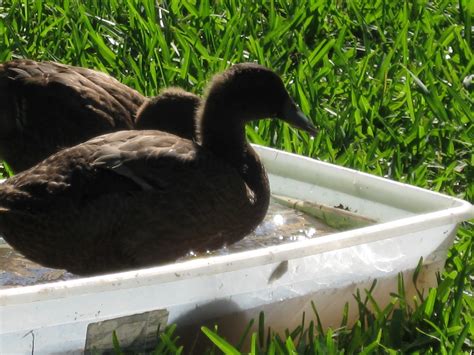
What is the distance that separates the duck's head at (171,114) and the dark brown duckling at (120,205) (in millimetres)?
623

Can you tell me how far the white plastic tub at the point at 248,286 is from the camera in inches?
141

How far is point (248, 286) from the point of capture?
4.01 meters

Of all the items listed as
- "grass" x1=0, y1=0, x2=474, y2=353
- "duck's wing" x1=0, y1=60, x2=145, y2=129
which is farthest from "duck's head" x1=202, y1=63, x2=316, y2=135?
"grass" x1=0, y1=0, x2=474, y2=353

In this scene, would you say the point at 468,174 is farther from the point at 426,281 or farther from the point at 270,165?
the point at 426,281

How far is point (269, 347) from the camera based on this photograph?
388cm

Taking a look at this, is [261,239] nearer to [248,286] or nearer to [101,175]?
[101,175]

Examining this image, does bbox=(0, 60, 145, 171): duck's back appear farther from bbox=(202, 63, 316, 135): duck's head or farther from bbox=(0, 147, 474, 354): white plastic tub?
bbox=(0, 147, 474, 354): white plastic tub

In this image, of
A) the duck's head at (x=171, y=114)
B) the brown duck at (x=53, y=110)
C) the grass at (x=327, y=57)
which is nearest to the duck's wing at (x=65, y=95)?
the brown duck at (x=53, y=110)

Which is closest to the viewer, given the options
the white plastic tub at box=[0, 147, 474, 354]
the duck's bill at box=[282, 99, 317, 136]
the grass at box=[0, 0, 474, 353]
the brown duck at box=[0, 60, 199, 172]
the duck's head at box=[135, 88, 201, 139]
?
the white plastic tub at box=[0, 147, 474, 354]

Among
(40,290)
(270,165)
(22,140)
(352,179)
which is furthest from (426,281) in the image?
(22,140)

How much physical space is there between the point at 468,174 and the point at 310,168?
78 centimetres

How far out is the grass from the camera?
583 centimetres

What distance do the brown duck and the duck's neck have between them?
14.5 inches

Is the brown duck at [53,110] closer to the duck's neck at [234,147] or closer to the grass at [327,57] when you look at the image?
the duck's neck at [234,147]
